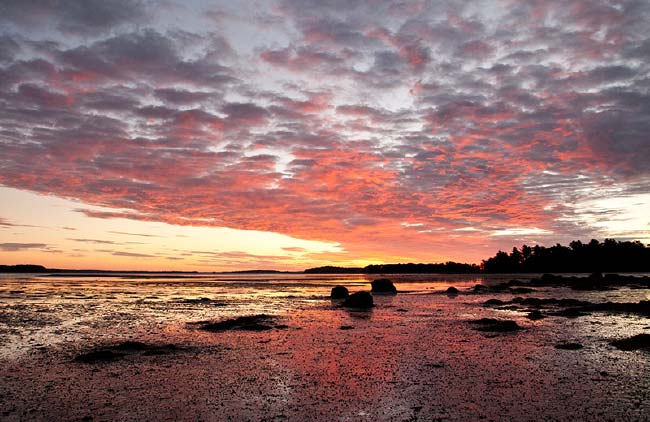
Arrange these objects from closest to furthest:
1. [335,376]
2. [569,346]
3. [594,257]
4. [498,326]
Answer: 1. [335,376]
2. [569,346]
3. [498,326]
4. [594,257]

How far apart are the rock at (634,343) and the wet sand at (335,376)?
1.55 ft

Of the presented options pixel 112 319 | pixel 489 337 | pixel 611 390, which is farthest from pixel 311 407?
pixel 112 319

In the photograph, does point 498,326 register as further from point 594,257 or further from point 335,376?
point 594,257

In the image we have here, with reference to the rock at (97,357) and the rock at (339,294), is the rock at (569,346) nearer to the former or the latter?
the rock at (97,357)

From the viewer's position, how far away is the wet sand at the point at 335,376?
933 centimetres

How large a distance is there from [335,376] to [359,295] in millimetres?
21535

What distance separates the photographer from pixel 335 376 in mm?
12266

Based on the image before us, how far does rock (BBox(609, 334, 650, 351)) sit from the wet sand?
1.55ft

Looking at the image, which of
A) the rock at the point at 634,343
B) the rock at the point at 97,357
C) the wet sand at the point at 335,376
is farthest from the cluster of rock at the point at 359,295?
the rock at the point at 97,357

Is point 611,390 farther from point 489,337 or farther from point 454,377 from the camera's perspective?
point 489,337

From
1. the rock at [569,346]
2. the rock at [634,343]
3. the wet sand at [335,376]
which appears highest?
the rock at [634,343]

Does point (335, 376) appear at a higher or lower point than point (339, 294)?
lower

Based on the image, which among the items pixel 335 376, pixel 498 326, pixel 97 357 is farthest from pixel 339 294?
pixel 335 376

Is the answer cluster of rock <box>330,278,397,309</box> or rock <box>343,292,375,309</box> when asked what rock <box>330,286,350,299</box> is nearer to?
cluster of rock <box>330,278,397,309</box>
